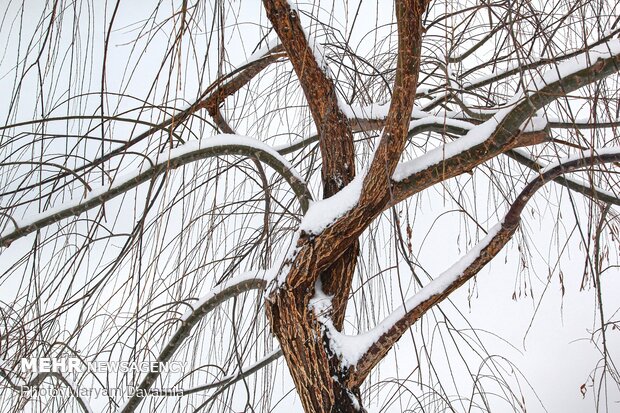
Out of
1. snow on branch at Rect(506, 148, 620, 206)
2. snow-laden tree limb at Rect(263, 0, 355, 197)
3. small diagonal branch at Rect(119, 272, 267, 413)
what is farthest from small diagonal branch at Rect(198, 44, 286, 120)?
snow on branch at Rect(506, 148, 620, 206)

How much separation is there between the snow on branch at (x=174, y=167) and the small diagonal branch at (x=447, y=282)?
20 cm

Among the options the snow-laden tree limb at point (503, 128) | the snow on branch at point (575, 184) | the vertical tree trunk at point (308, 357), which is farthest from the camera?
the snow on branch at point (575, 184)

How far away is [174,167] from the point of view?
2.56ft

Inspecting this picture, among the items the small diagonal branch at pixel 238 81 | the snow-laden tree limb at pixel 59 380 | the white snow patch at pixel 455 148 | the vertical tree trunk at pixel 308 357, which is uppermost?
the small diagonal branch at pixel 238 81

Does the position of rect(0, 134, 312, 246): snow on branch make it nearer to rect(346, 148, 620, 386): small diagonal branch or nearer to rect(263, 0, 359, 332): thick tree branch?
rect(263, 0, 359, 332): thick tree branch

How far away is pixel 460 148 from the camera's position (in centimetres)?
72

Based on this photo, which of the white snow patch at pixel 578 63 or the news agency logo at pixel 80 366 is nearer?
the white snow patch at pixel 578 63

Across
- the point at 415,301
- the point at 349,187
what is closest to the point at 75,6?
the point at 349,187

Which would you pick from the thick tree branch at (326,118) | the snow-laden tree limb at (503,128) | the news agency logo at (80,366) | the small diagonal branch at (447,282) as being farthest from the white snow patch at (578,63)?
the news agency logo at (80,366)

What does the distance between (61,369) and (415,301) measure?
59cm

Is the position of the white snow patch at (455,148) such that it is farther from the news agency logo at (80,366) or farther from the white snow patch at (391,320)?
the news agency logo at (80,366)

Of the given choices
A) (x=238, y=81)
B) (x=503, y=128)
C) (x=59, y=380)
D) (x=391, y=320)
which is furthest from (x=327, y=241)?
(x=59, y=380)

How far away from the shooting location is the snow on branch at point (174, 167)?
798 mm

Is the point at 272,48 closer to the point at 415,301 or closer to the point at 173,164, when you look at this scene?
the point at 173,164
